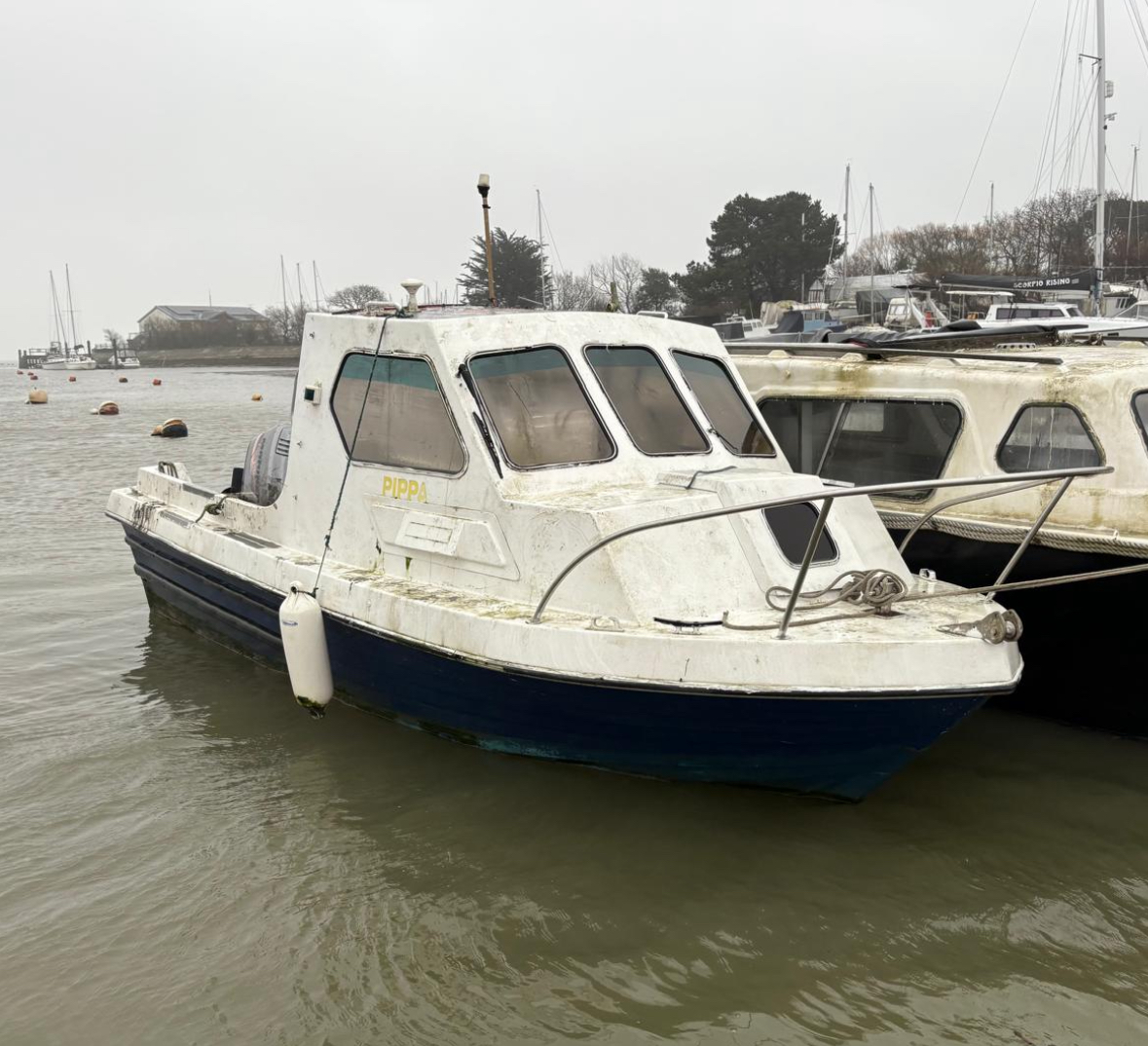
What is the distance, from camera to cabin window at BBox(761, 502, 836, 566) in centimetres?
536

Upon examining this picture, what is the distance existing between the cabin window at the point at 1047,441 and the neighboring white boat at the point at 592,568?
151 centimetres

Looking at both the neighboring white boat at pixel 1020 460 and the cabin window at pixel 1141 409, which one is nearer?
the neighboring white boat at pixel 1020 460

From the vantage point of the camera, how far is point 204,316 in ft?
376

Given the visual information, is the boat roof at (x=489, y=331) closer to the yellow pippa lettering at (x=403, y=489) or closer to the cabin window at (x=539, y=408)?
the cabin window at (x=539, y=408)

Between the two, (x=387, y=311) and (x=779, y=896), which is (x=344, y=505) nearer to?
(x=387, y=311)

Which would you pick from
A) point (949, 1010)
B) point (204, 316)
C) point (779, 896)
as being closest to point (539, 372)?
point (779, 896)

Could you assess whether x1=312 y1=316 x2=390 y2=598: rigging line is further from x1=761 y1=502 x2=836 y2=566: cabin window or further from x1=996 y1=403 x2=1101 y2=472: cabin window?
x1=996 y1=403 x2=1101 y2=472: cabin window

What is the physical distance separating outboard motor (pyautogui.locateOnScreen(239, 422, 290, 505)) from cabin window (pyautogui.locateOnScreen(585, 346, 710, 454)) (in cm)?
253

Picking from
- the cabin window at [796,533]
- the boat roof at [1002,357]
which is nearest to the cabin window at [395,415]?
the cabin window at [796,533]

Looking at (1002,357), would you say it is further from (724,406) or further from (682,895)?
(682,895)

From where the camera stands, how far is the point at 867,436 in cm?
757

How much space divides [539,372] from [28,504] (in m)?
11.7

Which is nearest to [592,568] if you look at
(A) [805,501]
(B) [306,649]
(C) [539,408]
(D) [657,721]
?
(D) [657,721]

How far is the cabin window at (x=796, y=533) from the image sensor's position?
5.36 m
